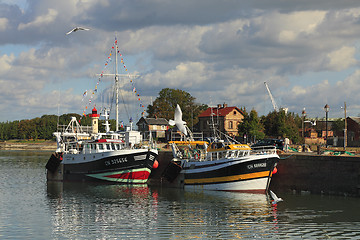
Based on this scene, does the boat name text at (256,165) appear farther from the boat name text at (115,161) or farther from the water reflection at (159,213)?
the boat name text at (115,161)

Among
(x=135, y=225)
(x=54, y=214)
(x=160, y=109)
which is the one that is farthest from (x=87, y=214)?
(x=160, y=109)

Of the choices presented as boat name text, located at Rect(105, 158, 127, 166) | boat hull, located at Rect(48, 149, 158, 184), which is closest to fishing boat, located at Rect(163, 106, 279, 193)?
boat hull, located at Rect(48, 149, 158, 184)

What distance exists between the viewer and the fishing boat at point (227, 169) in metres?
47.5

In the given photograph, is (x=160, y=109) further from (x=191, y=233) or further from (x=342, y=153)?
(x=191, y=233)

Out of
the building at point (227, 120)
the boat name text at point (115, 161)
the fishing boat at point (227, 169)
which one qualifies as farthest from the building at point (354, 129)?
the boat name text at point (115, 161)

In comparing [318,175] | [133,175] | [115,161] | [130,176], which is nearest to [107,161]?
[115,161]

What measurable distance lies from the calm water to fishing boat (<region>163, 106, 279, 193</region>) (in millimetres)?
1462

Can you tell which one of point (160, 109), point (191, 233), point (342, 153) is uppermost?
point (160, 109)

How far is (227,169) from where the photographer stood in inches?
1917

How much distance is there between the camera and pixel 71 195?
5016 cm

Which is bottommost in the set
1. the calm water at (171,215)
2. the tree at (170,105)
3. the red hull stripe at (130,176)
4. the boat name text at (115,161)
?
the calm water at (171,215)

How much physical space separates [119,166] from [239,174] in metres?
15.6

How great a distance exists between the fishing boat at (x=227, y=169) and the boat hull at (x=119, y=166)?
13.8ft

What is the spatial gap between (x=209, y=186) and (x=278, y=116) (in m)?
65.1
